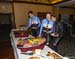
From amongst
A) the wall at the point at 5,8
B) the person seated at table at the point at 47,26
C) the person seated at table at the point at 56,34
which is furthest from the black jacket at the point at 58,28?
the wall at the point at 5,8

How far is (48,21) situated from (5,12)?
4.83 metres

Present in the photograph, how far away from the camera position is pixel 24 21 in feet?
29.1

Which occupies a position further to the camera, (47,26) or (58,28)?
(47,26)

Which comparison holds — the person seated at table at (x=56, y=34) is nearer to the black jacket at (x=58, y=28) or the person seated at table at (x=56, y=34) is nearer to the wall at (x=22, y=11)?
the black jacket at (x=58, y=28)

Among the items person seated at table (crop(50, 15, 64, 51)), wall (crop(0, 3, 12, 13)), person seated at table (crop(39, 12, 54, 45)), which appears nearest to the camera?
person seated at table (crop(50, 15, 64, 51))

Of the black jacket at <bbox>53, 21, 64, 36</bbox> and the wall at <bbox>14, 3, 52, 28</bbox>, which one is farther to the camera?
the wall at <bbox>14, 3, 52, 28</bbox>

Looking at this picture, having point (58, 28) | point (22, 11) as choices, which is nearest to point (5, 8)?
point (22, 11)

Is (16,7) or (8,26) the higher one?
(16,7)

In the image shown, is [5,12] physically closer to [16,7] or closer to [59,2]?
[16,7]

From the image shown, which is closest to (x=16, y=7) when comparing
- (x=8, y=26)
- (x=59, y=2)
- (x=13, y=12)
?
(x=13, y=12)

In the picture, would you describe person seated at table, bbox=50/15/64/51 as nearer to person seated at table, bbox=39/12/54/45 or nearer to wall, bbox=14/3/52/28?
person seated at table, bbox=39/12/54/45

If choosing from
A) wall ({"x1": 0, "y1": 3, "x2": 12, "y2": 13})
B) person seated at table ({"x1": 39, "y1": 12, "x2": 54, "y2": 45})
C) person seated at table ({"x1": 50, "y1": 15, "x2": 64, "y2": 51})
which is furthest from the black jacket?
wall ({"x1": 0, "y1": 3, "x2": 12, "y2": 13})

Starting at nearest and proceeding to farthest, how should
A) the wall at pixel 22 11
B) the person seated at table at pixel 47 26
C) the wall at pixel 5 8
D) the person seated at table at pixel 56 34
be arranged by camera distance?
the person seated at table at pixel 56 34 → the person seated at table at pixel 47 26 → the wall at pixel 5 8 → the wall at pixel 22 11

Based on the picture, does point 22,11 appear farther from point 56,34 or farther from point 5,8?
point 56,34
